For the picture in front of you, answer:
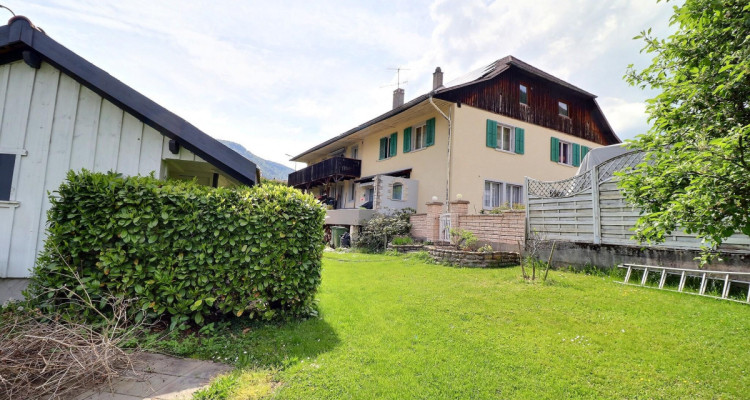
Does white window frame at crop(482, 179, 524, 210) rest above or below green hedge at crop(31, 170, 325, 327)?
above

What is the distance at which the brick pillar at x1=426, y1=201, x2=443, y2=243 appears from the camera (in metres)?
12.9

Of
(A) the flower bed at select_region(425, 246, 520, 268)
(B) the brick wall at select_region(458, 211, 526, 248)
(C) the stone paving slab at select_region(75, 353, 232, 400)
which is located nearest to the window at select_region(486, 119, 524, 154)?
(B) the brick wall at select_region(458, 211, 526, 248)

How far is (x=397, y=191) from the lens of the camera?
1706cm

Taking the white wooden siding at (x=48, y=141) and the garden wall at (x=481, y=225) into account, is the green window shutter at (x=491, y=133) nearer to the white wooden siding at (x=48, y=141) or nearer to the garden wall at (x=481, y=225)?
the garden wall at (x=481, y=225)

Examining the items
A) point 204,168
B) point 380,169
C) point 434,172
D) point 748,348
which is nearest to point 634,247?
point 748,348

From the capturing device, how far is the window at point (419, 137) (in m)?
17.0

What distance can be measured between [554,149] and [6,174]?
68.5ft

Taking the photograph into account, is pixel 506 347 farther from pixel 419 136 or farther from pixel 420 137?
pixel 419 136

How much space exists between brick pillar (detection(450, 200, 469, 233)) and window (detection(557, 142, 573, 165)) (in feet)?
34.5

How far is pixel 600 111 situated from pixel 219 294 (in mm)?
23851

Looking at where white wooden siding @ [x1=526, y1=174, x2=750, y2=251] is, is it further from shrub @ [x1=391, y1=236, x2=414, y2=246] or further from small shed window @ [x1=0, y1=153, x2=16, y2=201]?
small shed window @ [x1=0, y1=153, x2=16, y2=201]

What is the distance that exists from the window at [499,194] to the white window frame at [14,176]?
1563 centimetres

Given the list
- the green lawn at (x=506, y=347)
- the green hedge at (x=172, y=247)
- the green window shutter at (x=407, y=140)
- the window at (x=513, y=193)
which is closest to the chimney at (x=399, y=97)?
the green window shutter at (x=407, y=140)

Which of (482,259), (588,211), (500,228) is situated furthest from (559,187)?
(482,259)
